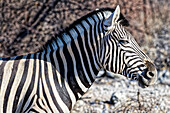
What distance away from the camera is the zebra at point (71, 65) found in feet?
9.39

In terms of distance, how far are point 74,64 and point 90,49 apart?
0.28 m

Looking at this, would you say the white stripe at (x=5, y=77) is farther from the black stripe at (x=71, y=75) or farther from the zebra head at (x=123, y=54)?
the zebra head at (x=123, y=54)

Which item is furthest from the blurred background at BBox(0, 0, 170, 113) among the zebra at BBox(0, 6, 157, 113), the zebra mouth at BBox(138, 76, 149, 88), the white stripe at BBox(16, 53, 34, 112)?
the white stripe at BBox(16, 53, 34, 112)

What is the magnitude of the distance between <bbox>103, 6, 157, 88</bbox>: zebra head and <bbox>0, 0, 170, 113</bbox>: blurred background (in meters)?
1.61

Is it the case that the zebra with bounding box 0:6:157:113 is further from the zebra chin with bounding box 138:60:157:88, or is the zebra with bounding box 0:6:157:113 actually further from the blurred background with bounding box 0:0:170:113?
the blurred background with bounding box 0:0:170:113

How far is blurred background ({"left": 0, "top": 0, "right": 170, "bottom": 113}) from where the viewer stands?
4831 millimetres

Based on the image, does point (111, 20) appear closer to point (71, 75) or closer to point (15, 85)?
point (71, 75)

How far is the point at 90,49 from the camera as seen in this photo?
312 cm

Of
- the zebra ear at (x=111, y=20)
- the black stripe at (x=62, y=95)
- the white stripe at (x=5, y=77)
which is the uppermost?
the zebra ear at (x=111, y=20)

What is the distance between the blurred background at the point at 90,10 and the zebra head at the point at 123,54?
1609mm

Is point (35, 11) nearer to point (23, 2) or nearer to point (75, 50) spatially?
point (23, 2)

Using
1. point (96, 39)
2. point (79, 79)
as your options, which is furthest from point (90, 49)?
point (79, 79)

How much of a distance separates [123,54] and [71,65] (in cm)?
67

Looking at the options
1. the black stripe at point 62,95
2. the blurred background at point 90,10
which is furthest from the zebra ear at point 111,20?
the blurred background at point 90,10
